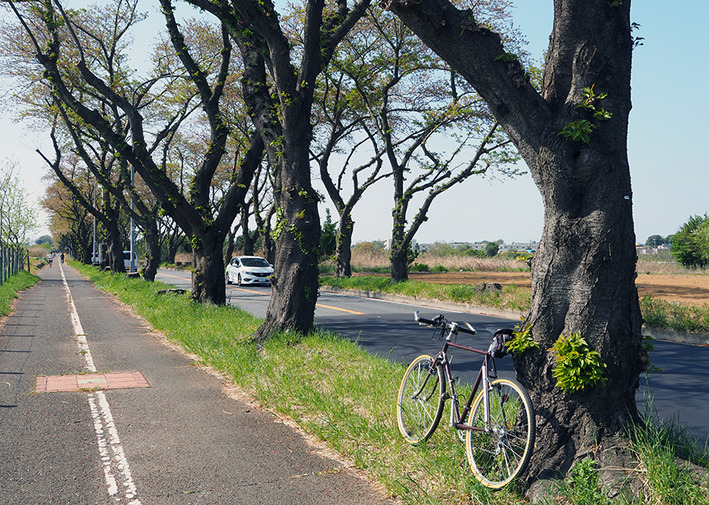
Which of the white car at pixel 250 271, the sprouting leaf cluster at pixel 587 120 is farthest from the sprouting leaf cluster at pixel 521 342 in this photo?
the white car at pixel 250 271

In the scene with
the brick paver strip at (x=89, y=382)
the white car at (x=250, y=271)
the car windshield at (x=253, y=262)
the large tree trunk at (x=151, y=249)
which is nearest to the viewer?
the brick paver strip at (x=89, y=382)

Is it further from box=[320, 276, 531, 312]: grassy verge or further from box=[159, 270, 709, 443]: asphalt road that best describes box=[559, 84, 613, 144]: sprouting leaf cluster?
box=[320, 276, 531, 312]: grassy verge

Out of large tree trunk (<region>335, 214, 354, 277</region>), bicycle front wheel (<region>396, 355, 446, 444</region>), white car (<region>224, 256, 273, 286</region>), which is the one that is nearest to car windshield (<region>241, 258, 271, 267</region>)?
white car (<region>224, 256, 273, 286</region>)

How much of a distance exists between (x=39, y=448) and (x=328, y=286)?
2235 cm

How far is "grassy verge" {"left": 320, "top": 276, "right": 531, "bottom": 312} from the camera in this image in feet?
55.0

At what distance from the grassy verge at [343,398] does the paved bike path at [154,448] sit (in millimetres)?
252

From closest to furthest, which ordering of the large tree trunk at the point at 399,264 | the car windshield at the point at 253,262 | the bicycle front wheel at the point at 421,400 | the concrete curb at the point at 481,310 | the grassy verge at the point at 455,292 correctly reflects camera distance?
the bicycle front wheel at the point at 421,400 → the concrete curb at the point at 481,310 → the grassy verge at the point at 455,292 → the large tree trunk at the point at 399,264 → the car windshield at the point at 253,262

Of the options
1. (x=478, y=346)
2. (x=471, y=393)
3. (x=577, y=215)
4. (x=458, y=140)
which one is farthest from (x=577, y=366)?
(x=458, y=140)

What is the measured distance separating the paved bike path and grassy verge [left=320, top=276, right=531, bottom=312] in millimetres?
10068

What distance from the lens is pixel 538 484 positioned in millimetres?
4020

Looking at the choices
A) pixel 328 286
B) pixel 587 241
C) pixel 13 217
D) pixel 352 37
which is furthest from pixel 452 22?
pixel 13 217

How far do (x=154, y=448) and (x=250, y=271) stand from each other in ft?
84.8

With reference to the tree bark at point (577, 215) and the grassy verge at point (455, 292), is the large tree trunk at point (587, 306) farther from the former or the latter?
the grassy verge at point (455, 292)

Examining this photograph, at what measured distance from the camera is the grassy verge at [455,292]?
16.8m
